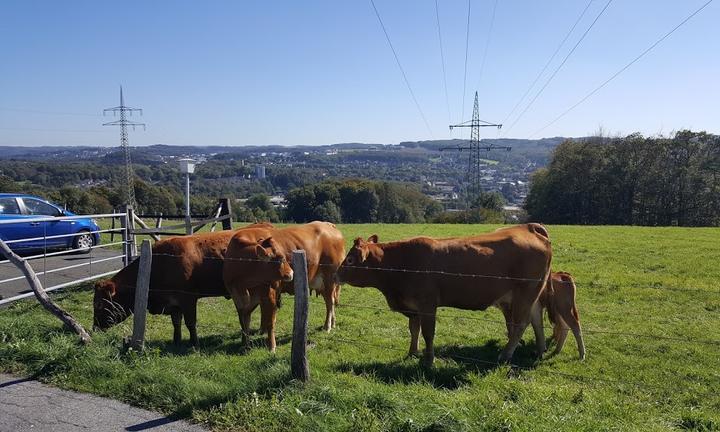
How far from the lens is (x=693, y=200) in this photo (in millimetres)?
55156

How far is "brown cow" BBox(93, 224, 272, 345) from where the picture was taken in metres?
7.86

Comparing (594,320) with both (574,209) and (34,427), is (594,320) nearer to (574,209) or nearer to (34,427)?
(34,427)

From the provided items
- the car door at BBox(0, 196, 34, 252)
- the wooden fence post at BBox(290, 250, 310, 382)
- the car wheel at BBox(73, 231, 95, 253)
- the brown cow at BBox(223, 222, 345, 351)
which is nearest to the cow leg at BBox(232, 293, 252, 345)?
the brown cow at BBox(223, 222, 345, 351)

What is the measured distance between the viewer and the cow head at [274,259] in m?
7.49

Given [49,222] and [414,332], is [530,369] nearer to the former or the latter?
[414,332]

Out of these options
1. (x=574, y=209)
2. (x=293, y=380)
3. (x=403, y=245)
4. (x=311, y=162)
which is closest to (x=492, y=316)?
(x=403, y=245)

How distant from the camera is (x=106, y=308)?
7863 millimetres

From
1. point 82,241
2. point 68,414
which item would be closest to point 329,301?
point 68,414

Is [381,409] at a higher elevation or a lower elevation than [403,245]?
lower

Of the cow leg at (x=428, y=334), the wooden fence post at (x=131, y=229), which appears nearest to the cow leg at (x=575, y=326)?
the cow leg at (x=428, y=334)

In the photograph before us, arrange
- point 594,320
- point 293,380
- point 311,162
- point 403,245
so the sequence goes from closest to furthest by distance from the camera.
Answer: point 293,380 → point 403,245 → point 594,320 → point 311,162

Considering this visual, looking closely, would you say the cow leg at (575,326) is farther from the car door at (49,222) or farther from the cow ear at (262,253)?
the car door at (49,222)

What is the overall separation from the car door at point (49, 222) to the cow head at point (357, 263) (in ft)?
39.9

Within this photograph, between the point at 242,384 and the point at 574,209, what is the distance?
2401 inches
